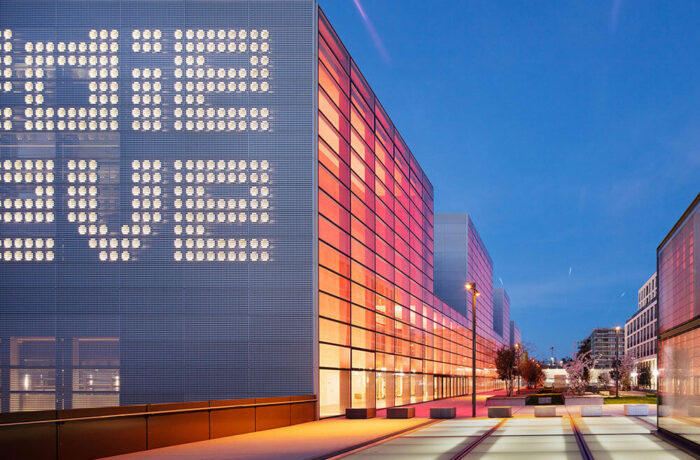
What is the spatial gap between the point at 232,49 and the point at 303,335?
1550 centimetres

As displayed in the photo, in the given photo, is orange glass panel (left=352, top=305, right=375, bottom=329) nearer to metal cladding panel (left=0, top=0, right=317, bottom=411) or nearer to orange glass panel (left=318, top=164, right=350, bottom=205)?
orange glass panel (left=318, top=164, right=350, bottom=205)

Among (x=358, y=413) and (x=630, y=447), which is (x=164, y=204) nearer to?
(x=358, y=413)

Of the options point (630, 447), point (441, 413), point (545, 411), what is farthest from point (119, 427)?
point (545, 411)

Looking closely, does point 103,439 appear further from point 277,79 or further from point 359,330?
point 359,330

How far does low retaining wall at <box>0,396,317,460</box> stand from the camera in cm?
1645

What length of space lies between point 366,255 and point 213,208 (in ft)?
44.3

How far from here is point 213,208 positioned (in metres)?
38.5

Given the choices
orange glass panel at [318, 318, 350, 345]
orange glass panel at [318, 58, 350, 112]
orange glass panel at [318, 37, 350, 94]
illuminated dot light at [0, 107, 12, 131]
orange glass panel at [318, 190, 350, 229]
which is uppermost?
orange glass panel at [318, 37, 350, 94]

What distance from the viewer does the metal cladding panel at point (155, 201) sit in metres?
37.5

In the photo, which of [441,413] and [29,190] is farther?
[441,413]

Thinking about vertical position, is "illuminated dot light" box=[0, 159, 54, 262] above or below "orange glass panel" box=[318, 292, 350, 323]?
above

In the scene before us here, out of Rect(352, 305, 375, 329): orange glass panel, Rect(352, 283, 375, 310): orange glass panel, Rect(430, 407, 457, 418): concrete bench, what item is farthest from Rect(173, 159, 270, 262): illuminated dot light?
Rect(430, 407, 457, 418): concrete bench

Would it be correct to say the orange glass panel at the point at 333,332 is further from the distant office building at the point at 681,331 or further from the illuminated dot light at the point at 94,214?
the distant office building at the point at 681,331

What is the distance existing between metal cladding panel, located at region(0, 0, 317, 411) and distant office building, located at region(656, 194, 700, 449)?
18.0 metres
